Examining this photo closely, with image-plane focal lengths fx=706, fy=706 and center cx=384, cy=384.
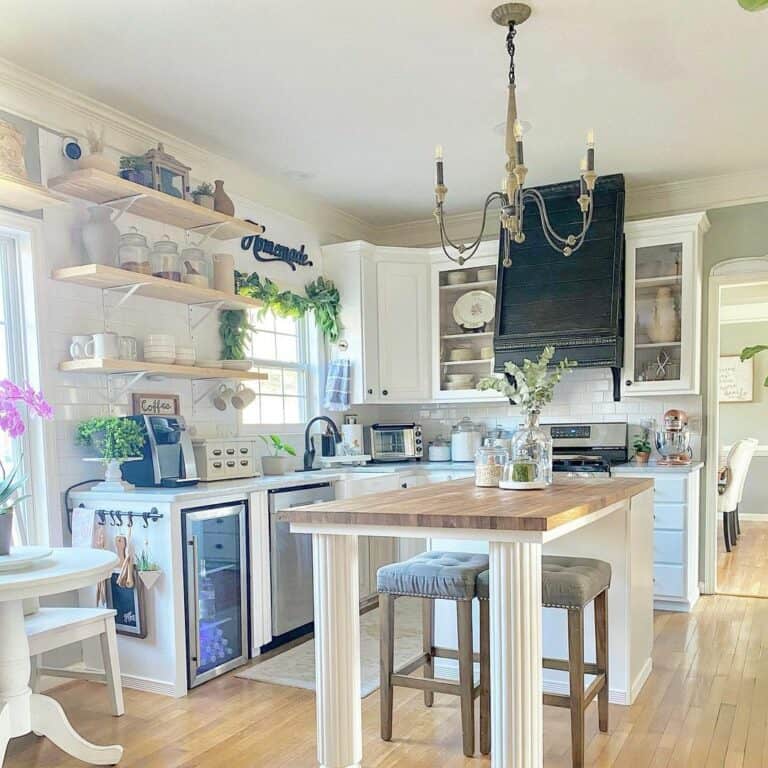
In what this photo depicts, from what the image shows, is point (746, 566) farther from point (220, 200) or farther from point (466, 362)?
point (220, 200)

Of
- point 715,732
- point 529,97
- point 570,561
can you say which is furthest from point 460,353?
point 715,732

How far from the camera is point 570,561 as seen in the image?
2641 mm

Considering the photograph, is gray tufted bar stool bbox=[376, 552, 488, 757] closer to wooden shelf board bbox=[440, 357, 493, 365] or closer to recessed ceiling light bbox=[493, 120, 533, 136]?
recessed ceiling light bbox=[493, 120, 533, 136]

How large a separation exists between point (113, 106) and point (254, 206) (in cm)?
117

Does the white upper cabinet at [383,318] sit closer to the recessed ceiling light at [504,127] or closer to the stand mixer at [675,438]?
the recessed ceiling light at [504,127]

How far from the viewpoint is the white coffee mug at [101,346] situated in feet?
10.5

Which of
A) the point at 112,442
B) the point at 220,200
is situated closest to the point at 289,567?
the point at 112,442

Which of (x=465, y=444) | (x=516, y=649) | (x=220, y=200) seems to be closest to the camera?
(x=516, y=649)

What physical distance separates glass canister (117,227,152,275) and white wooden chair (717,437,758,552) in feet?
16.8

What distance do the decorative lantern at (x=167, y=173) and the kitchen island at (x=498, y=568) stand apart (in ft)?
6.64

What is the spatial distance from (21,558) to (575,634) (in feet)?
5.89

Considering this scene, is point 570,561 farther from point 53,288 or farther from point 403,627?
point 53,288

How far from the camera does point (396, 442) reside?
5.29 meters

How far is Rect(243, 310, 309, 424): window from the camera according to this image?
14.9 feet
